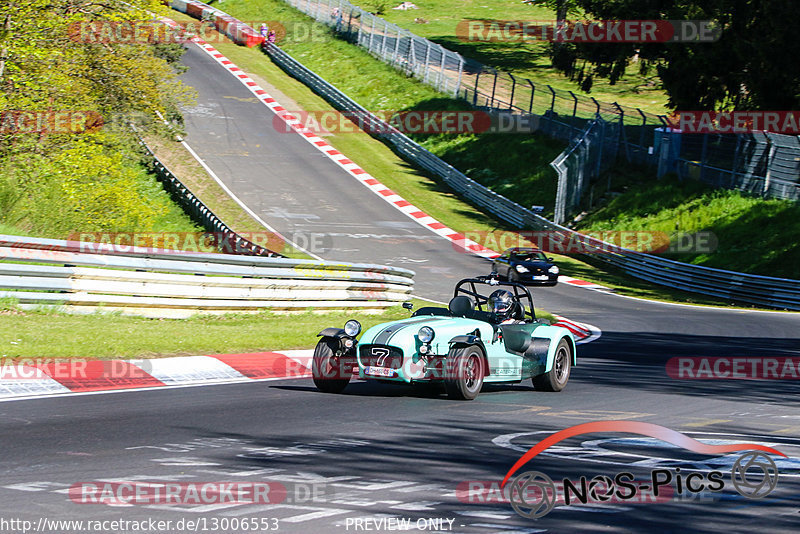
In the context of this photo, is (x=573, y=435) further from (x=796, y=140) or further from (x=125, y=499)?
(x=796, y=140)

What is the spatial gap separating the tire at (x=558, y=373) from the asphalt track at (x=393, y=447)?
0.14 metres

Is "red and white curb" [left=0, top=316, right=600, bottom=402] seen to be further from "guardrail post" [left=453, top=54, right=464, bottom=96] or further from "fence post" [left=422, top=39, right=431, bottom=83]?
"fence post" [left=422, top=39, right=431, bottom=83]

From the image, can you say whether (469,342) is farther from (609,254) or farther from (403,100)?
(403,100)

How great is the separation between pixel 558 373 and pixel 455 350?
7.35 ft

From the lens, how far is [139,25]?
25.4 metres

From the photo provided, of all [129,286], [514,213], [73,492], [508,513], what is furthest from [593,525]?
[514,213]

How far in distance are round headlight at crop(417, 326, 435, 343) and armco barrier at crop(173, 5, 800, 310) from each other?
20.1 meters

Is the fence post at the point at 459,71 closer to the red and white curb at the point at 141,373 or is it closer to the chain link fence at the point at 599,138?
the chain link fence at the point at 599,138

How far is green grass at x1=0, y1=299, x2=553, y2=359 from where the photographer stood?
10.8 meters

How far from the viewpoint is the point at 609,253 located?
3256 centimetres

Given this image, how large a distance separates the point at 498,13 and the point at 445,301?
6353 cm

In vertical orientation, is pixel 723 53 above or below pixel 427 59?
below

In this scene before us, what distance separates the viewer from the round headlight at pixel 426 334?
962cm

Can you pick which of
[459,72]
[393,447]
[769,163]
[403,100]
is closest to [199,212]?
[769,163]
